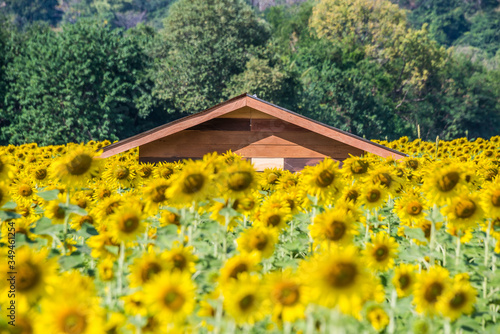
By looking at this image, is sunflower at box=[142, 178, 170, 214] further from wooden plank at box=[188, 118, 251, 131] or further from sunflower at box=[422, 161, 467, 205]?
wooden plank at box=[188, 118, 251, 131]

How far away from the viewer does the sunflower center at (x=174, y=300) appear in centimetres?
216

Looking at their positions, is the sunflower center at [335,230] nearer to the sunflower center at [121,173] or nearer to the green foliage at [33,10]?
the sunflower center at [121,173]

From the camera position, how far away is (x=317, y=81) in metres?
37.8

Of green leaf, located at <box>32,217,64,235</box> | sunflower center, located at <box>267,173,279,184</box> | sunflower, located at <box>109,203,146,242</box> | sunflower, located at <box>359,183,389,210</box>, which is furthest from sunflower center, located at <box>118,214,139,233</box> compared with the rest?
sunflower center, located at <box>267,173,279,184</box>

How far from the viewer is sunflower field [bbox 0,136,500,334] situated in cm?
209

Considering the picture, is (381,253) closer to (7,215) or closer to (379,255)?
(379,255)

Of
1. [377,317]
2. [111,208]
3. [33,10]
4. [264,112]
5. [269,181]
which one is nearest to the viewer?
[377,317]

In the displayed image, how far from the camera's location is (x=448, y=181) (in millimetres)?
3365

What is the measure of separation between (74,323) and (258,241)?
1216 mm

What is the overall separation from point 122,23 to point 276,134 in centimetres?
8094

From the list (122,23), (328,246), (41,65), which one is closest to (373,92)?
(41,65)

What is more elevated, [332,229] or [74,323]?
[332,229]

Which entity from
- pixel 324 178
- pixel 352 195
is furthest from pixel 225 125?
pixel 324 178

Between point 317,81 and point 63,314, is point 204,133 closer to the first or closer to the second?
point 63,314
